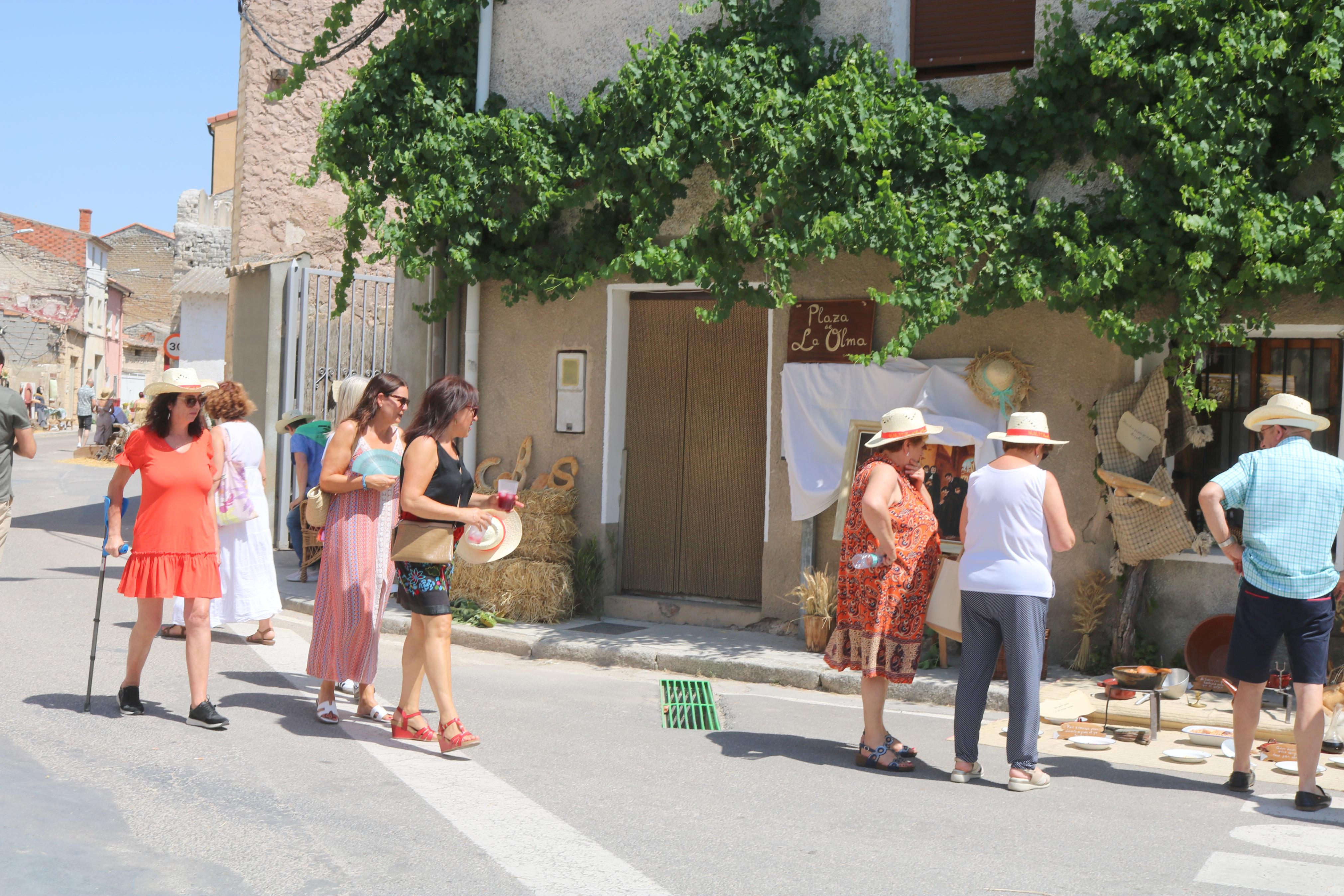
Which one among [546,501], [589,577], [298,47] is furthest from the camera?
[298,47]

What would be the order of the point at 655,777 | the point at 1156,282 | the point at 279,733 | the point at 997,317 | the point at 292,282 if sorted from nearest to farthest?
the point at 655,777 → the point at 279,733 → the point at 1156,282 → the point at 997,317 → the point at 292,282

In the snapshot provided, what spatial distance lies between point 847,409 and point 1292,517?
4235 mm

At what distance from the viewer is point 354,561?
252 inches

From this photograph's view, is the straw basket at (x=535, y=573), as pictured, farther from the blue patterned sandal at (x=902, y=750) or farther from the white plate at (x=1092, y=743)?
the white plate at (x=1092, y=743)

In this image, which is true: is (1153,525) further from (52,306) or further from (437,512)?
(52,306)

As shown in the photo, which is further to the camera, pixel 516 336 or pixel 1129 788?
pixel 516 336

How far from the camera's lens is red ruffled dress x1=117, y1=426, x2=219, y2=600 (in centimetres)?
612

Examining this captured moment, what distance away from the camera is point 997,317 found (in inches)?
359

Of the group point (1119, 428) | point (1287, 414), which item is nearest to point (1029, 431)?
point (1287, 414)

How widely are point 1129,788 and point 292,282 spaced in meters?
10.7

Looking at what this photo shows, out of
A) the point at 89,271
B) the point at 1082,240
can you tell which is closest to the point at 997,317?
A: the point at 1082,240

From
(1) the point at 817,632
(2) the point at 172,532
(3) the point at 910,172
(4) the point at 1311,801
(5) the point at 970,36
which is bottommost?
(4) the point at 1311,801

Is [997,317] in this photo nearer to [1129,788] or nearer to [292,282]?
[1129,788]

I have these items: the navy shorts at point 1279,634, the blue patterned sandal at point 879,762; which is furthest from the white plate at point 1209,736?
the blue patterned sandal at point 879,762
